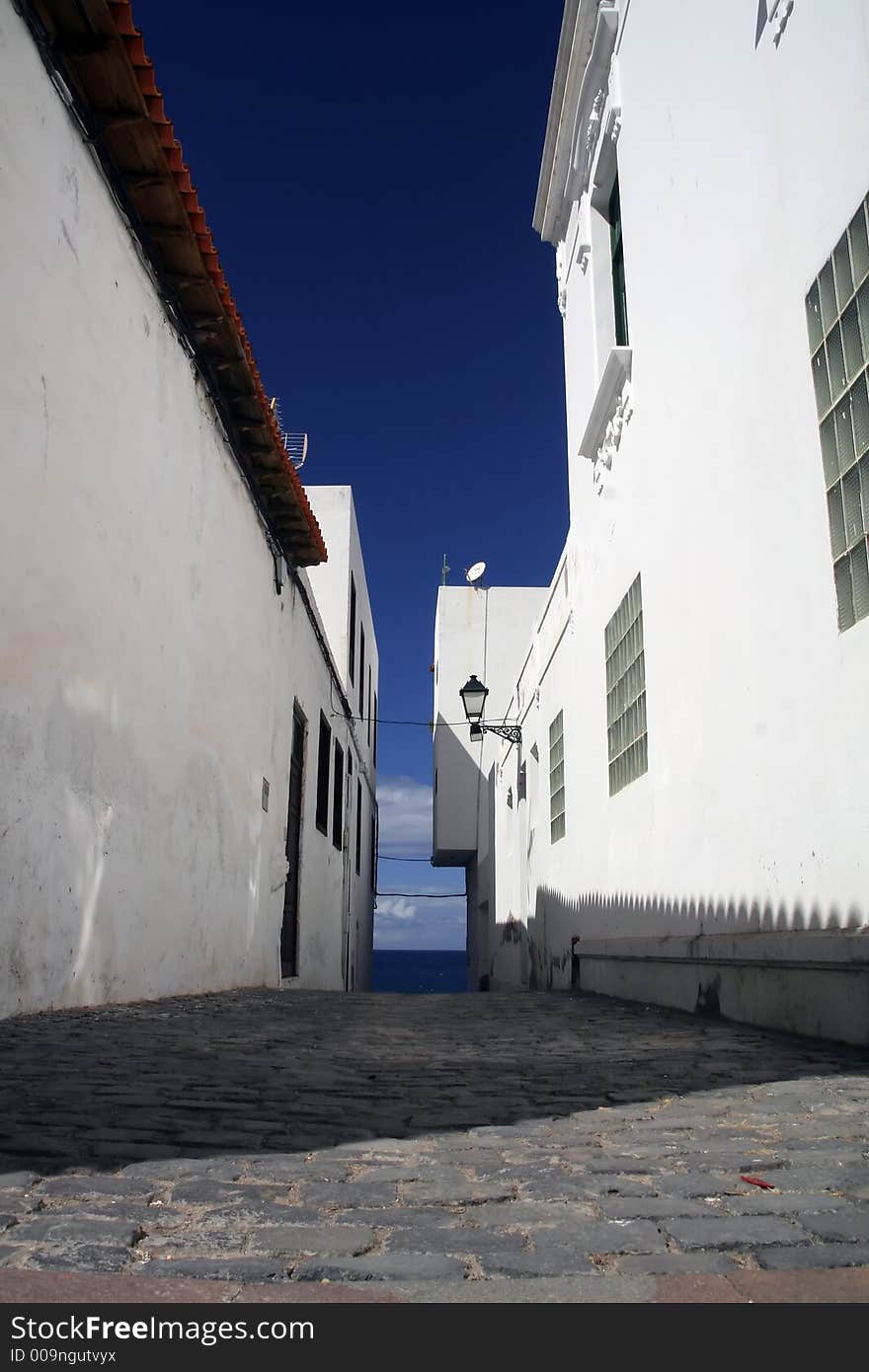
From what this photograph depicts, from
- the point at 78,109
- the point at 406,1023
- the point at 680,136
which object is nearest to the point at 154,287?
the point at 78,109

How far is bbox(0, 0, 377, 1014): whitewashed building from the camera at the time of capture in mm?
4926

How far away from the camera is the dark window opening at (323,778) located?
49.4 feet

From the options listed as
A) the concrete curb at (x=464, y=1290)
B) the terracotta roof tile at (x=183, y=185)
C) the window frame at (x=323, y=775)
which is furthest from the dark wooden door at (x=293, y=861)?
the concrete curb at (x=464, y=1290)

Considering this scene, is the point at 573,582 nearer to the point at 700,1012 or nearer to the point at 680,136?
the point at 680,136

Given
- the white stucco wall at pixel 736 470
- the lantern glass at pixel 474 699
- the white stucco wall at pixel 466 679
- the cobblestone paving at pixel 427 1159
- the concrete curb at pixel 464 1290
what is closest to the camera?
the concrete curb at pixel 464 1290

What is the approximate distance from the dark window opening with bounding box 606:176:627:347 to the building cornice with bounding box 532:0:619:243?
47 centimetres

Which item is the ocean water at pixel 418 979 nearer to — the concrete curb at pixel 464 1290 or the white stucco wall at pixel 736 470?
Result: the white stucco wall at pixel 736 470

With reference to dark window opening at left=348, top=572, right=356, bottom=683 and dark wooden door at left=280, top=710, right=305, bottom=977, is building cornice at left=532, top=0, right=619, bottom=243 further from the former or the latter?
dark window opening at left=348, top=572, right=356, bottom=683

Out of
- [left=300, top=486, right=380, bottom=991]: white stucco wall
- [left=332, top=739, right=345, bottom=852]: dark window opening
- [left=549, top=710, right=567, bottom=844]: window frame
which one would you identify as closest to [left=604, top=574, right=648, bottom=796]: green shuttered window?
[left=549, top=710, right=567, bottom=844]: window frame

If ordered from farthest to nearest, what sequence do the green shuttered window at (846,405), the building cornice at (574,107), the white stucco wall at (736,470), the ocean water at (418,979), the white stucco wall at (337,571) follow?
the ocean water at (418,979)
the white stucco wall at (337,571)
the building cornice at (574,107)
the white stucco wall at (736,470)
the green shuttered window at (846,405)

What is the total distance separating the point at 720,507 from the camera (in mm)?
5809

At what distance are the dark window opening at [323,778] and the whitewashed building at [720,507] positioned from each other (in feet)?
17.5

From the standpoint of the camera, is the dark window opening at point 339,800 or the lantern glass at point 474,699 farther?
the dark window opening at point 339,800

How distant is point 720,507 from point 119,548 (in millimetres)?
3468
